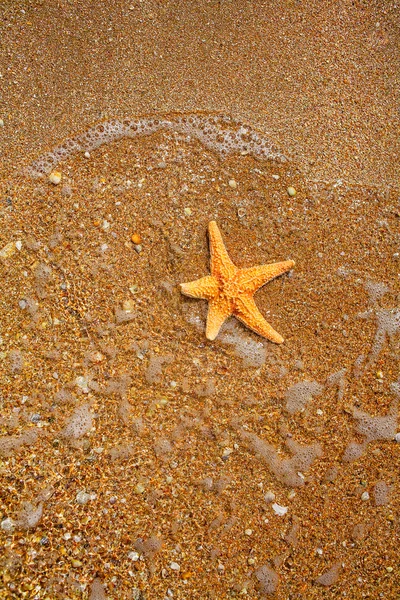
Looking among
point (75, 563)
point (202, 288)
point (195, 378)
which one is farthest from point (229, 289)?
point (75, 563)

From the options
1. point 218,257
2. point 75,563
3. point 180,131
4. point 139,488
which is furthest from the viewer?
point 180,131

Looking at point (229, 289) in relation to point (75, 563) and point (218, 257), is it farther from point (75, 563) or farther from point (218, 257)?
point (75, 563)

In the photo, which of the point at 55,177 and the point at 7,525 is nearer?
the point at 7,525

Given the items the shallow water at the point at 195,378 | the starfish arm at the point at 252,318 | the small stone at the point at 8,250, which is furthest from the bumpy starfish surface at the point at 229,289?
the small stone at the point at 8,250

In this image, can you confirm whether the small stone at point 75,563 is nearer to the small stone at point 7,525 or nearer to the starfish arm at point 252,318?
the small stone at point 7,525

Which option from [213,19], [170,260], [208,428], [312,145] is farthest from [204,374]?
[213,19]

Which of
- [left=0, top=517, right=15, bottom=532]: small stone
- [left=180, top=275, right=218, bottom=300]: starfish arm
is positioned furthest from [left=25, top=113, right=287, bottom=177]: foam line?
[left=0, top=517, right=15, bottom=532]: small stone
